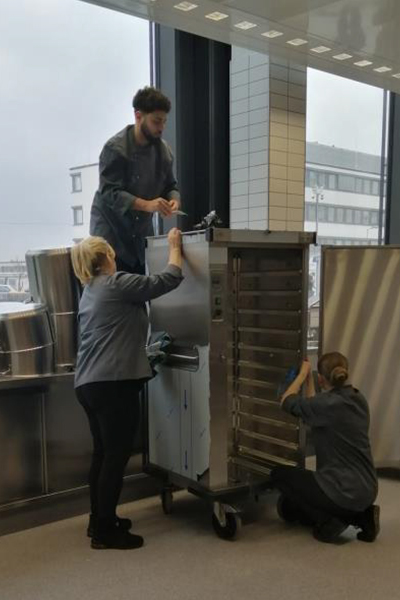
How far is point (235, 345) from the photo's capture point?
2992mm

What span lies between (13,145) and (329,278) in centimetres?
195

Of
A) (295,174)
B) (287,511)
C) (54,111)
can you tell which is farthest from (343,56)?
(287,511)

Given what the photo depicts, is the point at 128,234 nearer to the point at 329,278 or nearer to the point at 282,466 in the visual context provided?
the point at 329,278

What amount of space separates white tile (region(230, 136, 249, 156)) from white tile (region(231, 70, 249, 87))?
1.26ft

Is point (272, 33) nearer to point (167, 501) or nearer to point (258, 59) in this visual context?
point (258, 59)

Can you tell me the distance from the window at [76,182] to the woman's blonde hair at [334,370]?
1.76 m

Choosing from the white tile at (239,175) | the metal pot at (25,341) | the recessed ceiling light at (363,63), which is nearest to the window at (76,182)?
the metal pot at (25,341)

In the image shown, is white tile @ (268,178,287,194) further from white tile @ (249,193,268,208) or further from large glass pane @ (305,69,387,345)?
large glass pane @ (305,69,387,345)

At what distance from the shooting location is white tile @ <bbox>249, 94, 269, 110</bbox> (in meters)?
3.65

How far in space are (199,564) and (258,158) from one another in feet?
8.04

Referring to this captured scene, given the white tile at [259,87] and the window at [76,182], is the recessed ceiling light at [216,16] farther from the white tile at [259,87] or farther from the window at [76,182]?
the window at [76,182]

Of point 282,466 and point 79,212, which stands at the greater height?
point 79,212

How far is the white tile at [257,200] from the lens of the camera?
12.2 feet

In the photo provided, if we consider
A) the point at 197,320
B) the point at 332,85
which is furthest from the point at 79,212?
the point at 332,85
